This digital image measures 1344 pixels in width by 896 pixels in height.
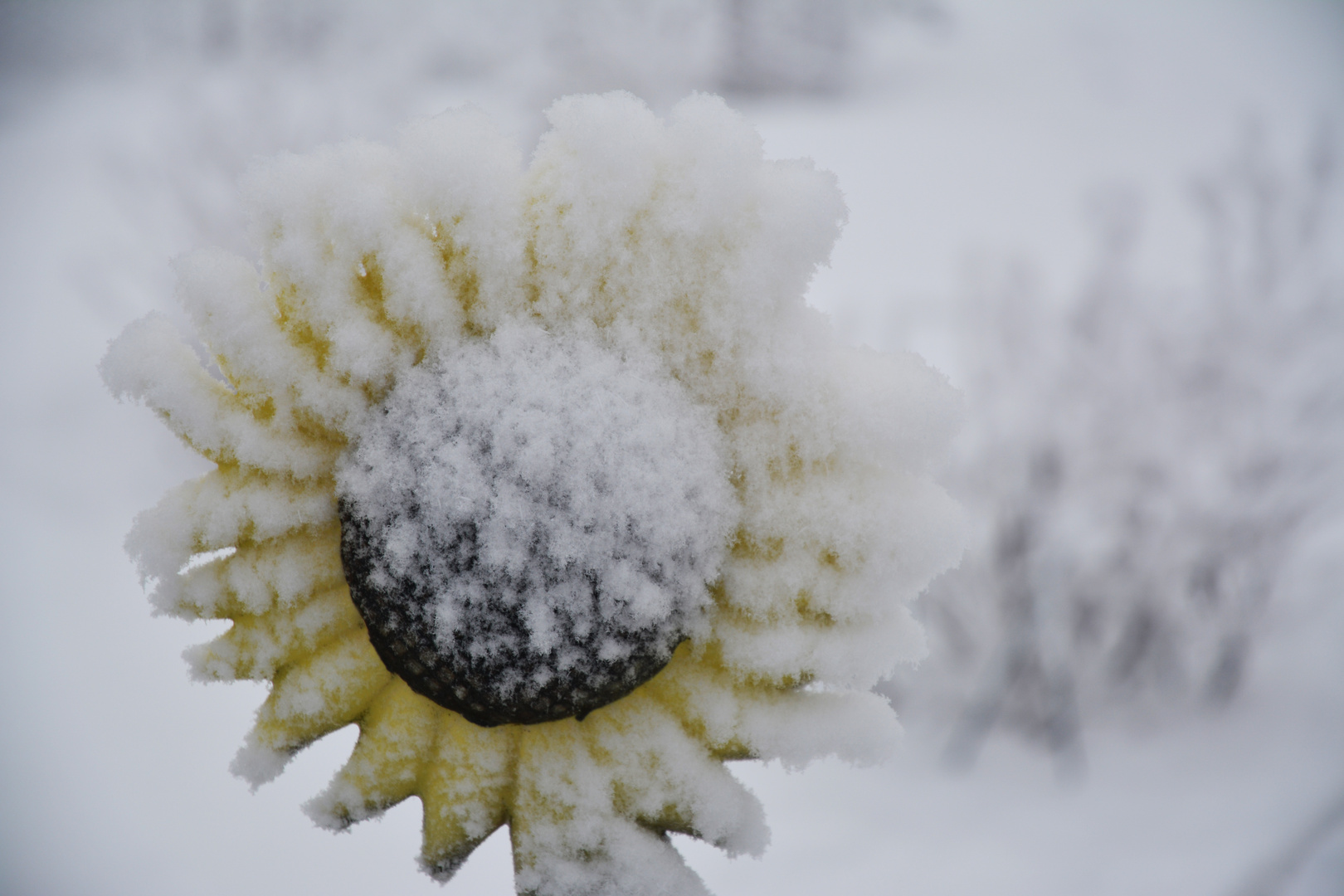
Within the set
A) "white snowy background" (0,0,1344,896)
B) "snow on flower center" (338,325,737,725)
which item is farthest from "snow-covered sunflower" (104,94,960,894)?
"white snowy background" (0,0,1344,896)

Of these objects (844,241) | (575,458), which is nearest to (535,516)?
(575,458)

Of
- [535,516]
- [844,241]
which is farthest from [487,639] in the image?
[844,241]

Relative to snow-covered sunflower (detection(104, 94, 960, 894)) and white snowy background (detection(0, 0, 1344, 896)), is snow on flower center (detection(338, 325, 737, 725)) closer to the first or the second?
snow-covered sunflower (detection(104, 94, 960, 894))

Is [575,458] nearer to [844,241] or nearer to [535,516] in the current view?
[535,516]

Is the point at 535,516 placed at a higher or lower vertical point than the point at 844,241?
lower

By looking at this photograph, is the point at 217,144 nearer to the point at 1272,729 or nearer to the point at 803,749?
the point at 803,749

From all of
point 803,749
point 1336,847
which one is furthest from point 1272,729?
point 803,749

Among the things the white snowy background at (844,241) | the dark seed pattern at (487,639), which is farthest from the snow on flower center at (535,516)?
the white snowy background at (844,241)

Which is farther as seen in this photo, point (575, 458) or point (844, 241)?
point (844, 241)
